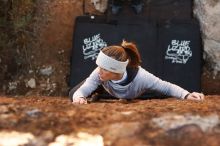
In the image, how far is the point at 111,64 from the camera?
3.07 metres

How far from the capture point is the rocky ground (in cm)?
143

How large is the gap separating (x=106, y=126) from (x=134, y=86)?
1727mm

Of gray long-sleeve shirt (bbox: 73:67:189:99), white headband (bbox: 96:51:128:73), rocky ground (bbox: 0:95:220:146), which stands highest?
rocky ground (bbox: 0:95:220:146)

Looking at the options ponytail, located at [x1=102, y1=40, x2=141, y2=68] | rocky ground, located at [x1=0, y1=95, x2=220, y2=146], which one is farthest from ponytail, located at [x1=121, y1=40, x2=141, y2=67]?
rocky ground, located at [x1=0, y1=95, x2=220, y2=146]

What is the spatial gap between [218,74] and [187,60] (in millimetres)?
400

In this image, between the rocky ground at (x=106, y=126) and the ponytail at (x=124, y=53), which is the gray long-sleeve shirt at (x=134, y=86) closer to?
the ponytail at (x=124, y=53)

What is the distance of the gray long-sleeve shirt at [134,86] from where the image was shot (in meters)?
3.15

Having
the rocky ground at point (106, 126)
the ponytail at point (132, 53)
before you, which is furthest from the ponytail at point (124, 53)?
the rocky ground at point (106, 126)

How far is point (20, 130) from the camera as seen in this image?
1.47 metres

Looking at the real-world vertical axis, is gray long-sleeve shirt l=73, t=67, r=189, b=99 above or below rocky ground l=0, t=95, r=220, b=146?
below

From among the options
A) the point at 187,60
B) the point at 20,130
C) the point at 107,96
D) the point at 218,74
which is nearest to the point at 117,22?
the point at 187,60

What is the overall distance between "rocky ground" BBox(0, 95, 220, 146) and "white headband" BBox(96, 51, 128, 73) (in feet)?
4.67

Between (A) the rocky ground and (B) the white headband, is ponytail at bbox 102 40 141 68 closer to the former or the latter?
(B) the white headband

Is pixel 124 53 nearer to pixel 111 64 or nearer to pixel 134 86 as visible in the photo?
pixel 111 64
